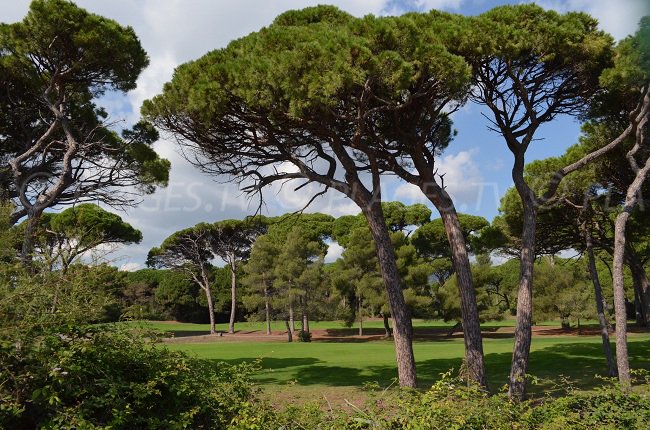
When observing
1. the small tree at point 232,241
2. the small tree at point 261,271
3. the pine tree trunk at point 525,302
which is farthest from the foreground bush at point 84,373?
the small tree at point 232,241

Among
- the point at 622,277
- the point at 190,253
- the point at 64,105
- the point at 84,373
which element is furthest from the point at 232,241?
the point at 84,373

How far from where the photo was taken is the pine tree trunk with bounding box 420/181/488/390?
30.8 feet

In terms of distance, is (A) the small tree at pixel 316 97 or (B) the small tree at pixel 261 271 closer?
(A) the small tree at pixel 316 97

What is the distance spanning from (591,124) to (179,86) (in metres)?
9.93

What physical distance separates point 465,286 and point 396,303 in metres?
1.47

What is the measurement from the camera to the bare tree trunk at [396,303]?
371 inches

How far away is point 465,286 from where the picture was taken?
9805mm

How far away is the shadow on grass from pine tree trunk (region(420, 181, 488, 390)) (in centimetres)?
169

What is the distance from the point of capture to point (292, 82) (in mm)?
8367

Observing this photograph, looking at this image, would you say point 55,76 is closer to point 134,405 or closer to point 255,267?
point 134,405

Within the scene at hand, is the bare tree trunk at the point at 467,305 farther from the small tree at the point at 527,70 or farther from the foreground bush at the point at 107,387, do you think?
the foreground bush at the point at 107,387

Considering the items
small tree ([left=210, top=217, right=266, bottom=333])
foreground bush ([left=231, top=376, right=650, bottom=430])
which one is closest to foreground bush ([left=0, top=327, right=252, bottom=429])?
foreground bush ([left=231, top=376, right=650, bottom=430])

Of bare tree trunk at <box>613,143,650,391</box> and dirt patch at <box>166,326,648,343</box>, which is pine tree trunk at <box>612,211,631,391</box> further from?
dirt patch at <box>166,326,648,343</box>

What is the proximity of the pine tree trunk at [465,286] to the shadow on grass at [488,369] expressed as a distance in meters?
1.69
